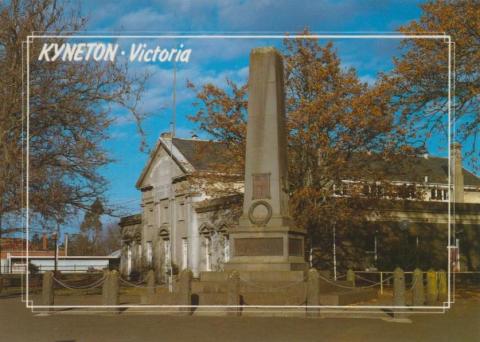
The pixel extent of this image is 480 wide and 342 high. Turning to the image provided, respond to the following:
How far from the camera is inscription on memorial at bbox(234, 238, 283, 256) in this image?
19484mm

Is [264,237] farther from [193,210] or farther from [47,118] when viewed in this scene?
[193,210]

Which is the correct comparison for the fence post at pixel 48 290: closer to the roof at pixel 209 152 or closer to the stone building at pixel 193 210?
the roof at pixel 209 152

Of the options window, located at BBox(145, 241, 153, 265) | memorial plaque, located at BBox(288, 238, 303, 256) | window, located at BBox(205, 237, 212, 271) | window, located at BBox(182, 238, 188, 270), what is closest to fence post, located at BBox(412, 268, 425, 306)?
memorial plaque, located at BBox(288, 238, 303, 256)

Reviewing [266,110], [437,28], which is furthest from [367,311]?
[437,28]

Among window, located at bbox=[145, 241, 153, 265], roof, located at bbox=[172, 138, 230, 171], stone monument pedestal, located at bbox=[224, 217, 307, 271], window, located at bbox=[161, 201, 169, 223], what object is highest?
roof, located at bbox=[172, 138, 230, 171]

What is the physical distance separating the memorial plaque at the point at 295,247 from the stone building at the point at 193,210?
11.4 m

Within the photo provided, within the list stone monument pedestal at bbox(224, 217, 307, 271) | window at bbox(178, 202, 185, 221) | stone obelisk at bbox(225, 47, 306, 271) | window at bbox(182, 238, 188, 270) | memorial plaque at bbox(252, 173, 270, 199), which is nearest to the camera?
stone monument pedestal at bbox(224, 217, 307, 271)

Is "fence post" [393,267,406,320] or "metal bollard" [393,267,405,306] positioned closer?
"fence post" [393,267,406,320]

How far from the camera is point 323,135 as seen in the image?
2969cm

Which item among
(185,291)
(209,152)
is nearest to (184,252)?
(209,152)

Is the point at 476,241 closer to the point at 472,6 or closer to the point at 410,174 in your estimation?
the point at 410,174

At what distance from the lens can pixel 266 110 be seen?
2027 cm

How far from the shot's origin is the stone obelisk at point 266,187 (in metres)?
19.5

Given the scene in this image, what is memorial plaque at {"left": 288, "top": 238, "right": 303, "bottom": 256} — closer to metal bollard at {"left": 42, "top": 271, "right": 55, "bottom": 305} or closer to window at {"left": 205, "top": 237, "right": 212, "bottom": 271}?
metal bollard at {"left": 42, "top": 271, "right": 55, "bottom": 305}
